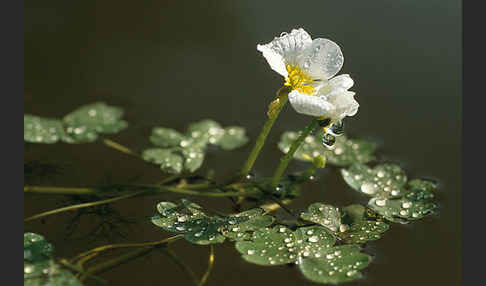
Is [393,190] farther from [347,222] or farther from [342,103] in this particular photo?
[342,103]

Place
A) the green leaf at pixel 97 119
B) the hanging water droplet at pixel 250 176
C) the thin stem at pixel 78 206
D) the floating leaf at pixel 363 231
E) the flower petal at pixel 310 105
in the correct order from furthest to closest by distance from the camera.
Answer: the green leaf at pixel 97 119 → the hanging water droplet at pixel 250 176 → the thin stem at pixel 78 206 → the floating leaf at pixel 363 231 → the flower petal at pixel 310 105

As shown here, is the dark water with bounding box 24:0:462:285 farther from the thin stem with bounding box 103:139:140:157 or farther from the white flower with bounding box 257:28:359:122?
the white flower with bounding box 257:28:359:122

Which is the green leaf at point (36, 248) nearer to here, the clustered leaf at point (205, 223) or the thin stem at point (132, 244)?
the thin stem at point (132, 244)

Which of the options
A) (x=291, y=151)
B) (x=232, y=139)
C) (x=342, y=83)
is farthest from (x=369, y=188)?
(x=232, y=139)

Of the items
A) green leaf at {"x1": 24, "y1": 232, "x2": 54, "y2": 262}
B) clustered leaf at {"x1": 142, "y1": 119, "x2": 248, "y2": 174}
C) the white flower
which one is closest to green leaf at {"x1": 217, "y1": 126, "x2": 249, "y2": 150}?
clustered leaf at {"x1": 142, "y1": 119, "x2": 248, "y2": 174}

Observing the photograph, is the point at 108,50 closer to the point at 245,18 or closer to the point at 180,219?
the point at 245,18

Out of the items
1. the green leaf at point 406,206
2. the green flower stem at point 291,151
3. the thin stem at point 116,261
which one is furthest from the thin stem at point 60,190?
the green leaf at point 406,206

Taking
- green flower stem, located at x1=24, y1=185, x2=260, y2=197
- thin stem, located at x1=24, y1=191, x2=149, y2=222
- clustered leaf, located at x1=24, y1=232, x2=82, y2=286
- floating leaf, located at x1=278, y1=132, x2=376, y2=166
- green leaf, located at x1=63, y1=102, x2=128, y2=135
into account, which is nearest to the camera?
clustered leaf, located at x1=24, y1=232, x2=82, y2=286
